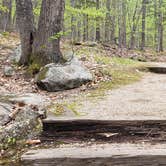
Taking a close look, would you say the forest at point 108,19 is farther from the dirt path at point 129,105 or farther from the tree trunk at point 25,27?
the dirt path at point 129,105

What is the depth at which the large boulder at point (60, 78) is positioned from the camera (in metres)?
8.12

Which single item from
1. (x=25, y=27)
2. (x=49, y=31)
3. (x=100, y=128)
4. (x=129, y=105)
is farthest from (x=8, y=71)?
(x=100, y=128)

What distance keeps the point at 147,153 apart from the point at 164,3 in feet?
80.2

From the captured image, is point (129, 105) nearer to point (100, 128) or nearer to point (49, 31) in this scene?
point (100, 128)

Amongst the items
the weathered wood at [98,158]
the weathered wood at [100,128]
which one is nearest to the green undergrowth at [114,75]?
the weathered wood at [100,128]

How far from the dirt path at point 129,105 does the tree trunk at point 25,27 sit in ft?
9.90

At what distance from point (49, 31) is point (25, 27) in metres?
1.00

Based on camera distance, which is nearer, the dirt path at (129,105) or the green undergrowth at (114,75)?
the dirt path at (129,105)

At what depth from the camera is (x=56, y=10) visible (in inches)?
358

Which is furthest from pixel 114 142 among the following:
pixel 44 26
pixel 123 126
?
pixel 44 26

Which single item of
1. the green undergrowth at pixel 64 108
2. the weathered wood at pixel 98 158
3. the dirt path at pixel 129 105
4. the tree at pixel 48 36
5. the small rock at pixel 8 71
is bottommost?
the weathered wood at pixel 98 158

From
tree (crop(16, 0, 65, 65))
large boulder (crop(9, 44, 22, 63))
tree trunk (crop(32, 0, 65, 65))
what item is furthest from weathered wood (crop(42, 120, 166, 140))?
large boulder (crop(9, 44, 22, 63))

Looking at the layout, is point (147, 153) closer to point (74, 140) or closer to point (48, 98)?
point (74, 140)

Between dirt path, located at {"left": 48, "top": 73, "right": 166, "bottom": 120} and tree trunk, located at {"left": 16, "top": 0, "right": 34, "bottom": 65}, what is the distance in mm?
3018
